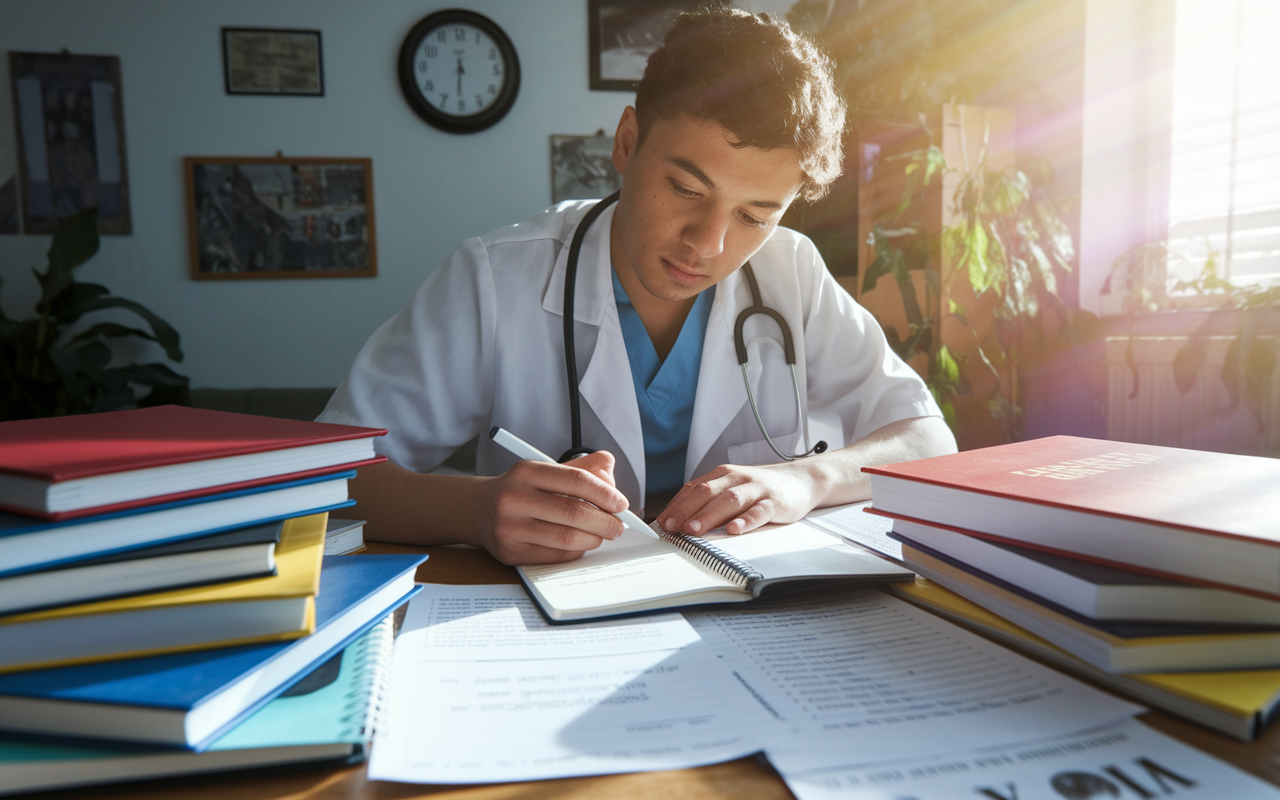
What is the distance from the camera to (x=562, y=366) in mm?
1160

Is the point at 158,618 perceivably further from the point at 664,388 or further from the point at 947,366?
the point at 947,366

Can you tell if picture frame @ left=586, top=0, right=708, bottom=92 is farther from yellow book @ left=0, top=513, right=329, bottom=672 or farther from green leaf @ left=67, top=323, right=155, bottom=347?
yellow book @ left=0, top=513, right=329, bottom=672

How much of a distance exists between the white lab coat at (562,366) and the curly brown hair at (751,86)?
246 millimetres

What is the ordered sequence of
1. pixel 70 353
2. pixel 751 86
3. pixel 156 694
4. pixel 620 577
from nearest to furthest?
pixel 156 694 → pixel 620 577 → pixel 751 86 → pixel 70 353

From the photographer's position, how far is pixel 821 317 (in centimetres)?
129

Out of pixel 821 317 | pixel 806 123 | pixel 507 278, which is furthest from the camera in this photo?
pixel 821 317

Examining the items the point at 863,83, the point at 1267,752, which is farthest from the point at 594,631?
the point at 863,83

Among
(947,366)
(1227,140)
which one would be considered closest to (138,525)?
(947,366)

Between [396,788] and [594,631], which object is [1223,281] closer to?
[594,631]

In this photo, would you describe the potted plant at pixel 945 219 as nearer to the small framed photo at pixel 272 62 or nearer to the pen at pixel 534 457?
the pen at pixel 534 457

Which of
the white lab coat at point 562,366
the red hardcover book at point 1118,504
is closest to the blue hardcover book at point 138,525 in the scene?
the red hardcover book at point 1118,504

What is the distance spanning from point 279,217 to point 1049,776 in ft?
9.92

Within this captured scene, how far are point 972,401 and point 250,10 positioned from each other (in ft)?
9.47

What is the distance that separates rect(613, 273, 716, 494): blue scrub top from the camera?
1.21 meters
